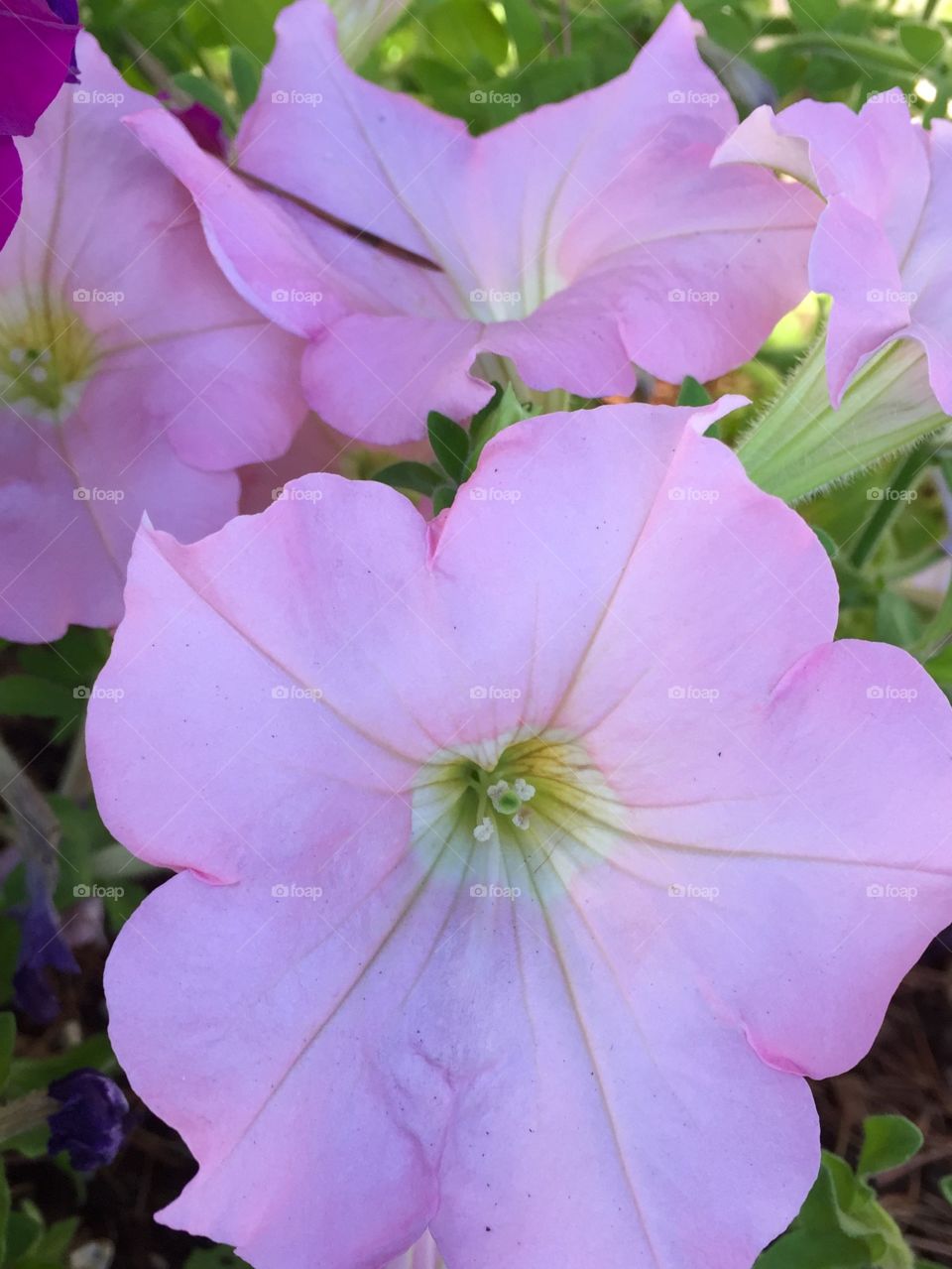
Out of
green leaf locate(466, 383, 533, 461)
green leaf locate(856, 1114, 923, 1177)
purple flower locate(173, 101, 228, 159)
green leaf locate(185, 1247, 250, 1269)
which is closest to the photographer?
green leaf locate(466, 383, 533, 461)

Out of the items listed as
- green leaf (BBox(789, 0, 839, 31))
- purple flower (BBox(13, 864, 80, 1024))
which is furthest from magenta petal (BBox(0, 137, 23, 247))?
green leaf (BBox(789, 0, 839, 31))

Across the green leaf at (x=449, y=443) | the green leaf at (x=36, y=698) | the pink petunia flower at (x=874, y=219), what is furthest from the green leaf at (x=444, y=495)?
the green leaf at (x=36, y=698)

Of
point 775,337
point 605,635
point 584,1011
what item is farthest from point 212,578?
point 775,337

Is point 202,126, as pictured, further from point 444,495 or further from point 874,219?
point 874,219

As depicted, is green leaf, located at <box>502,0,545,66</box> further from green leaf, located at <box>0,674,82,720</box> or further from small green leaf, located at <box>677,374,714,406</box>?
green leaf, located at <box>0,674,82,720</box>

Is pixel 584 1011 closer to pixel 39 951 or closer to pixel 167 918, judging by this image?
pixel 167 918

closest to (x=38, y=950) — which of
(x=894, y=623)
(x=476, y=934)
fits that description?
(x=476, y=934)

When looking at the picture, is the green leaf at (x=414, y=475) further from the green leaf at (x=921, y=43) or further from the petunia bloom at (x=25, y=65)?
the green leaf at (x=921, y=43)
